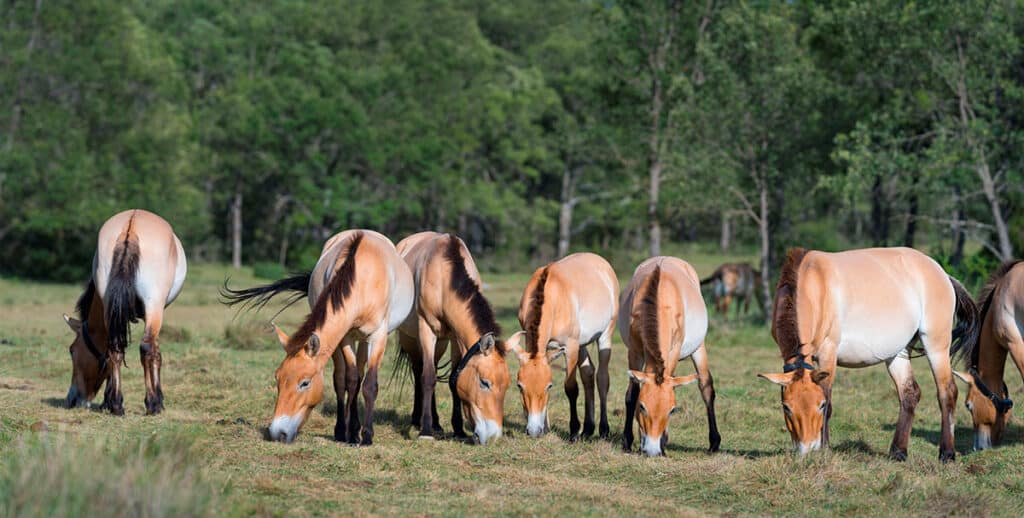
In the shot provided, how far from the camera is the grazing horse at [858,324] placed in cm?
843

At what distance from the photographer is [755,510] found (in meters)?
7.26

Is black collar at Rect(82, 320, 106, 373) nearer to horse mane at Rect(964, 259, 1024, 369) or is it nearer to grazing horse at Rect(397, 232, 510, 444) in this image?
grazing horse at Rect(397, 232, 510, 444)

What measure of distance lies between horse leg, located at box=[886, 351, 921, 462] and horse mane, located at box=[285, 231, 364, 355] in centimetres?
503

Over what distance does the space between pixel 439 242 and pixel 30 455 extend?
4750 mm

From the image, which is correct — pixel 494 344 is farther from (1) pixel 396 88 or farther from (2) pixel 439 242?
(1) pixel 396 88

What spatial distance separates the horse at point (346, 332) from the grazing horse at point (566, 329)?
4.00 feet

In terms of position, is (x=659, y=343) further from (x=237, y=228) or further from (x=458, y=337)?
(x=237, y=228)

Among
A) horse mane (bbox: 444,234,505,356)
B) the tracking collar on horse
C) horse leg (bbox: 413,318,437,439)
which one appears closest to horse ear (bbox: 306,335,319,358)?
horse leg (bbox: 413,318,437,439)

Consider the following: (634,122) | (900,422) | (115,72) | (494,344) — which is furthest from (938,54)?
(115,72)

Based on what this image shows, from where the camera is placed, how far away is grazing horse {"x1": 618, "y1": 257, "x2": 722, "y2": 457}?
8938 mm

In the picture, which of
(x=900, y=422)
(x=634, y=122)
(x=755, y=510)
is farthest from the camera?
(x=634, y=122)

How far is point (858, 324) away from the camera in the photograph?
9.12m

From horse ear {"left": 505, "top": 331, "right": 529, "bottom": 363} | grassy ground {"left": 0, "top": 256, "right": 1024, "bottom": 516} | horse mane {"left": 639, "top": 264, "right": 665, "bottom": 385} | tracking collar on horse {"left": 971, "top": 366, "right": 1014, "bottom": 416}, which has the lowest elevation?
grassy ground {"left": 0, "top": 256, "right": 1024, "bottom": 516}

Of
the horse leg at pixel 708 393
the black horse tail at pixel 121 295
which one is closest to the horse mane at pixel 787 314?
the horse leg at pixel 708 393
